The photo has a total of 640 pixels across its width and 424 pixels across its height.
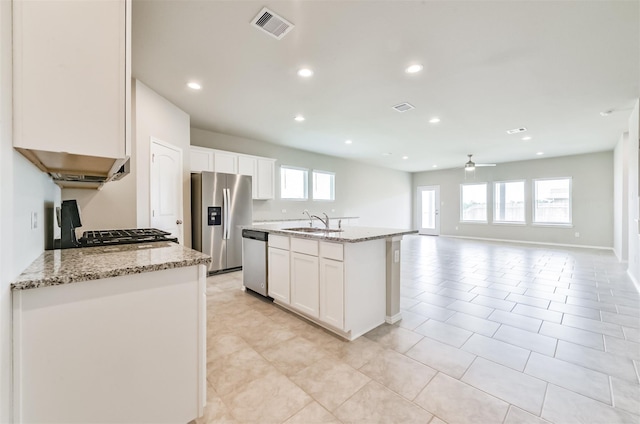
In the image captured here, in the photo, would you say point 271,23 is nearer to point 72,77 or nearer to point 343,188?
point 72,77

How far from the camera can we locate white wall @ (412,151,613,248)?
7413mm

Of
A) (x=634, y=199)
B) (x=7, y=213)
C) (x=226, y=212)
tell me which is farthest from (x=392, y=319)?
(x=634, y=199)

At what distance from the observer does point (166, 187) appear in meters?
3.94

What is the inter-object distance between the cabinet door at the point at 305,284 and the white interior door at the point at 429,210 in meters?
9.54

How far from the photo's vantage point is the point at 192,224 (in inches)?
186

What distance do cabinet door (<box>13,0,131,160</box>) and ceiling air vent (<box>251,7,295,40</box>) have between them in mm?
1155

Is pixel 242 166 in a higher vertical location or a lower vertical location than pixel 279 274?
higher

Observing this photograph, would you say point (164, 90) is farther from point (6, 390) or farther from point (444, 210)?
point (444, 210)

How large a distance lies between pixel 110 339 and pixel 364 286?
193cm

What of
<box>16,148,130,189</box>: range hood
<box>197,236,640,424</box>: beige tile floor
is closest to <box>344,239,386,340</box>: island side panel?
<box>197,236,640,424</box>: beige tile floor

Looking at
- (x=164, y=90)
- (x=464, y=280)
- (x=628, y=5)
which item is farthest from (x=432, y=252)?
(x=164, y=90)

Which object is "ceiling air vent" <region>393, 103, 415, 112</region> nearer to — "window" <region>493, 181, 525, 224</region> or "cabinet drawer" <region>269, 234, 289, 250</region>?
"cabinet drawer" <region>269, 234, 289, 250</region>

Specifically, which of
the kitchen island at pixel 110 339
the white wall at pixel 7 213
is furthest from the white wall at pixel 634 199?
the white wall at pixel 7 213

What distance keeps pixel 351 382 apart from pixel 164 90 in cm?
398
